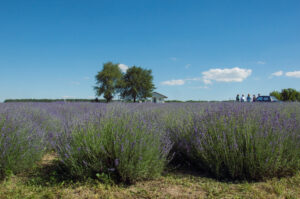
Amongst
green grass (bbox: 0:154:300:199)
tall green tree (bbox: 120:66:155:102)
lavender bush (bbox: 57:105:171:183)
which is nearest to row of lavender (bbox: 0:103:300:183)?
lavender bush (bbox: 57:105:171:183)

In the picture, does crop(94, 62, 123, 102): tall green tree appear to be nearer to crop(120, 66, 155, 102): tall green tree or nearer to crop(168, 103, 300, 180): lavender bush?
crop(120, 66, 155, 102): tall green tree

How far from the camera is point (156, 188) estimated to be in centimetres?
238

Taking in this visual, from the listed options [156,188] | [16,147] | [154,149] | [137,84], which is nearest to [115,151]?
[154,149]

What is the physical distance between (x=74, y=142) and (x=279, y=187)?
2.45m

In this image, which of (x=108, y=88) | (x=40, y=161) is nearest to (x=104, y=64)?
(x=108, y=88)

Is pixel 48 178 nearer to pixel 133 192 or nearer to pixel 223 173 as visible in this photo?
pixel 133 192

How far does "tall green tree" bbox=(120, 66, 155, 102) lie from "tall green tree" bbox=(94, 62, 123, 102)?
4.18ft

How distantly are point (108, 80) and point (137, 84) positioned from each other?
4669mm

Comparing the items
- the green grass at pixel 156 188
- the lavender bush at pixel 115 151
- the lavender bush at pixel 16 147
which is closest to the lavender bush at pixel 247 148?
the green grass at pixel 156 188

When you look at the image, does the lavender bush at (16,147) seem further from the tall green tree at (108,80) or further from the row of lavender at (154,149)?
the tall green tree at (108,80)

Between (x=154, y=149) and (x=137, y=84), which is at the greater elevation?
(x=137, y=84)

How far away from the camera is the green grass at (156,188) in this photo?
2213 millimetres

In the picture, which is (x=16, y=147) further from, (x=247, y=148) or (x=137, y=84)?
(x=137, y=84)

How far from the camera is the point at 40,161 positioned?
11.5 feet
